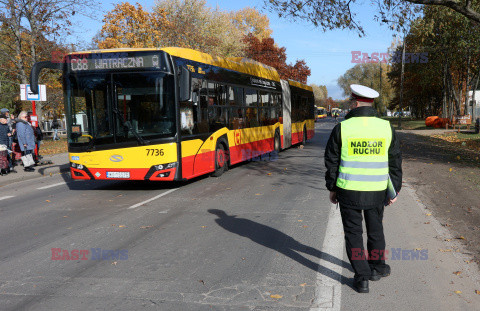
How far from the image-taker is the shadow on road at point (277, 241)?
484 cm

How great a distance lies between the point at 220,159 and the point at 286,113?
7975 mm

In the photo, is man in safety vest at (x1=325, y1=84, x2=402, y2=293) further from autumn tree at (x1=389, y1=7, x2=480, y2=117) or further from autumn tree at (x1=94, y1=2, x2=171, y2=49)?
autumn tree at (x1=94, y1=2, x2=171, y2=49)

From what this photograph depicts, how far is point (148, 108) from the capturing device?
370 inches

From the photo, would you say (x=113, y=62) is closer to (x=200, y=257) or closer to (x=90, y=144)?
(x=90, y=144)

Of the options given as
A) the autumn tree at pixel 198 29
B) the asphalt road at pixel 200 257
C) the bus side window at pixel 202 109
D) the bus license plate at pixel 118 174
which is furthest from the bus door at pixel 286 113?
the autumn tree at pixel 198 29

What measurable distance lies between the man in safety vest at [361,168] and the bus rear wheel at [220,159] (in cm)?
784

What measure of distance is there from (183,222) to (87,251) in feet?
5.88

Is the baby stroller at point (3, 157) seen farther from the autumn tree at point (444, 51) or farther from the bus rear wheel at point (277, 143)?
the autumn tree at point (444, 51)

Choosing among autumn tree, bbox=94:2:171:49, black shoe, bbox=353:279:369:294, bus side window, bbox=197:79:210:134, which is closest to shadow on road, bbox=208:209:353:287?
black shoe, bbox=353:279:369:294

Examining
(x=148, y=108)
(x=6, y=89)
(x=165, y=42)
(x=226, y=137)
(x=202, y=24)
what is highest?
(x=202, y=24)

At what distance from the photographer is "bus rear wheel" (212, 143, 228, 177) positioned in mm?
11977

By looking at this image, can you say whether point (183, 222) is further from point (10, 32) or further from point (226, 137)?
point (10, 32)

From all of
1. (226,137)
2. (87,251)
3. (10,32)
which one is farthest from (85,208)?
(10,32)

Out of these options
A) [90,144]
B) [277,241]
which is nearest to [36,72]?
[90,144]
